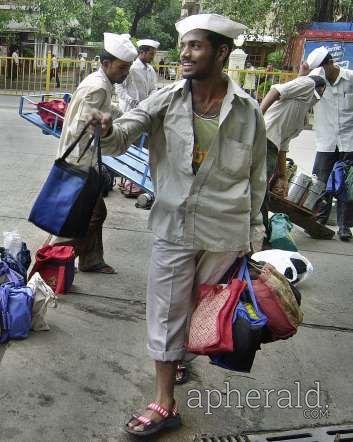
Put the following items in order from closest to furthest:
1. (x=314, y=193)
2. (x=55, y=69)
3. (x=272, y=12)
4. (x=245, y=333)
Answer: (x=245, y=333)
(x=314, y=193)
(x=55, y=69)
(x=272, y=12)

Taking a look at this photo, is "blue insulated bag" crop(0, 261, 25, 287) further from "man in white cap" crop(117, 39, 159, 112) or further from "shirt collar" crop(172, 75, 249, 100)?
"man in white cap" crop(117, 39, 159, 112)

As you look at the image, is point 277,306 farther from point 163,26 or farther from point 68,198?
point 163,26

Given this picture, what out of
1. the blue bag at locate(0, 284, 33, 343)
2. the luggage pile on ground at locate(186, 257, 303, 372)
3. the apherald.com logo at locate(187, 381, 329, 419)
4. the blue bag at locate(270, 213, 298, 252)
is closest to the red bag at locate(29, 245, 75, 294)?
the blue bag at locate(0, 284, 33, 343)

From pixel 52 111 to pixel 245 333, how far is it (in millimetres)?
4007

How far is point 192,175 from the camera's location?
2.55 metres

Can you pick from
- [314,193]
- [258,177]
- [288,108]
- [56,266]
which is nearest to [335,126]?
[314,193]

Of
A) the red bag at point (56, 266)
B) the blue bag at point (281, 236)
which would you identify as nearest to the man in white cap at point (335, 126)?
the blue bag at point (281, 236)

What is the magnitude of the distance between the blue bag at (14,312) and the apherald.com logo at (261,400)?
1030mm

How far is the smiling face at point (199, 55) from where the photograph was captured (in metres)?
2.49

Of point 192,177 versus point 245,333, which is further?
point 192,177

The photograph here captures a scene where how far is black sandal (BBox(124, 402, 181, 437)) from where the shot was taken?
2.64 m

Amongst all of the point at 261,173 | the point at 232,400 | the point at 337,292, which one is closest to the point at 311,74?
the point at 337,292

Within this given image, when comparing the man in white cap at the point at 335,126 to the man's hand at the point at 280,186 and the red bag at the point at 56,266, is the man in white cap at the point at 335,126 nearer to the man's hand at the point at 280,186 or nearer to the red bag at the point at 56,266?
the man's hand at the point at 280,186

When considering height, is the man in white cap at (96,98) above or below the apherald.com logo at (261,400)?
above
